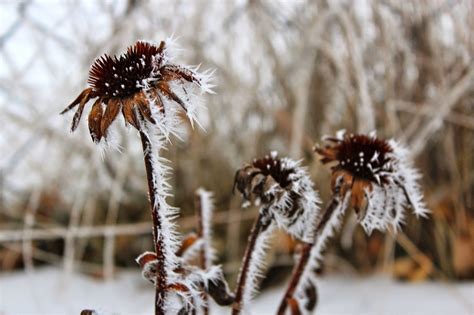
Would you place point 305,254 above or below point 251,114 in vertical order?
below

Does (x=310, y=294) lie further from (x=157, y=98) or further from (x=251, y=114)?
(x=251, y=114)

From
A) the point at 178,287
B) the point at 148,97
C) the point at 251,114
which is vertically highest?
the point at 251,114

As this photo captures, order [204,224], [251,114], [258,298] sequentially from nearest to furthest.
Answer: [204,224] → [258,298] → [251,114]

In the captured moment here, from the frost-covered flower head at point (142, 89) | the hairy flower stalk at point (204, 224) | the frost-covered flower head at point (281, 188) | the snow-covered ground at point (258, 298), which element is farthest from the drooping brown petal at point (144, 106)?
the snow-covered ground at point (258, 298)

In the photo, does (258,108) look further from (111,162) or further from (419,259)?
(419,259)

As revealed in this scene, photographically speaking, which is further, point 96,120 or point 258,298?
point 258,298

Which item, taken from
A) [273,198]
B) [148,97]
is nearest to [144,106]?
[148,97]

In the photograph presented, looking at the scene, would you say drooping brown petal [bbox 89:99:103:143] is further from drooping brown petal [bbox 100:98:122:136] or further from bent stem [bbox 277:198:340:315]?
bent stem [bbox 277:198:340:315]

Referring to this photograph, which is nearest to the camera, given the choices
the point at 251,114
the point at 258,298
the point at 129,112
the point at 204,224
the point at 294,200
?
the point at 129,112
